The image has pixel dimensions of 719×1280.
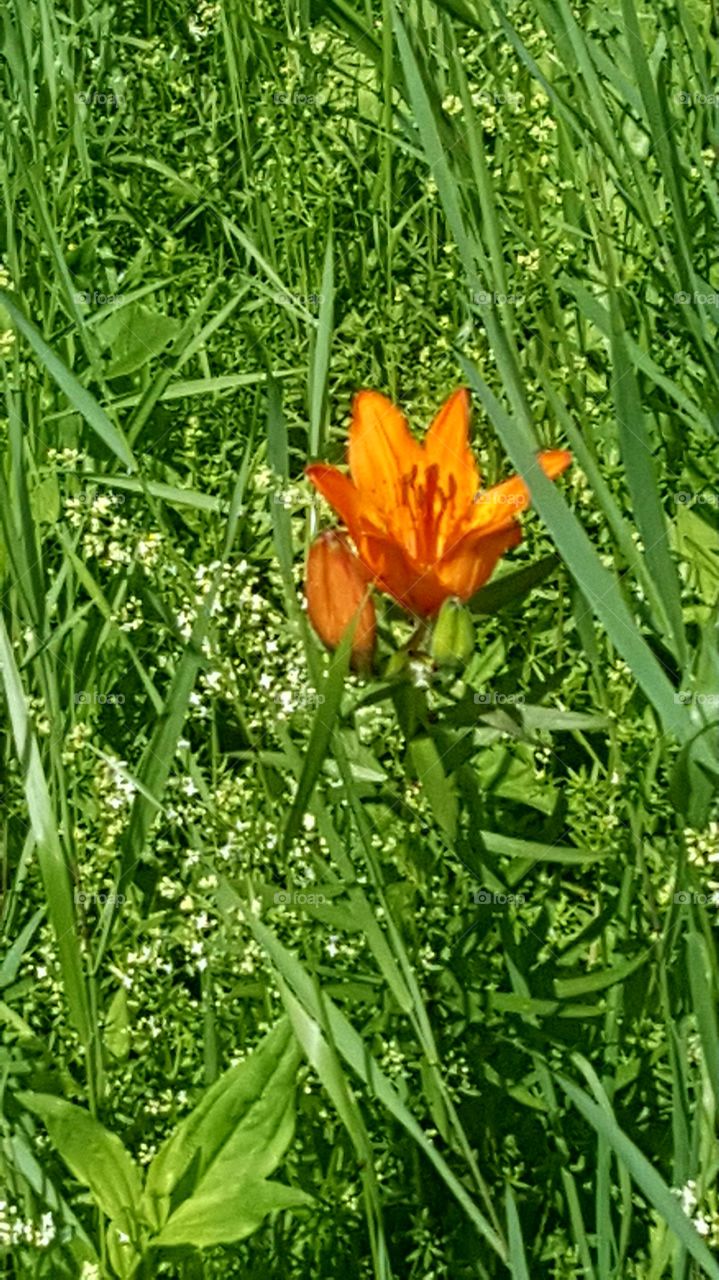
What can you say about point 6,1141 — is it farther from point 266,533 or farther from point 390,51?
point 390,51

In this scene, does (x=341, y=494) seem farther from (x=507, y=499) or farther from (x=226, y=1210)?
(x=226, y=1210)

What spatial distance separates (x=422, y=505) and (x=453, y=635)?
0.17 meters

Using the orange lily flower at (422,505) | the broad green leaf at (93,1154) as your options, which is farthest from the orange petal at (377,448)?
the broad green leaf at (93,1154)

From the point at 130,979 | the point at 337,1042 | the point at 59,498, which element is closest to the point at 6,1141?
the point at 130,979

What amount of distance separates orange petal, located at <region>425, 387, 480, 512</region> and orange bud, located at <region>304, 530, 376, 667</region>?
15 centimetres

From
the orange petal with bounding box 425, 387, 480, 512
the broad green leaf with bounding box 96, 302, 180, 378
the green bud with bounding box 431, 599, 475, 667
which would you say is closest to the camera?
the green bud with bounding box 431, 599, 475, 667

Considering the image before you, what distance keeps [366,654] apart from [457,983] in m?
0.30

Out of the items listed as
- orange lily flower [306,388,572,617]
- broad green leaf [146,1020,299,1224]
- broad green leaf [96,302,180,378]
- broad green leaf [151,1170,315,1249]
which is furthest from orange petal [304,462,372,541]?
broad green leaf [96,302,180,378]

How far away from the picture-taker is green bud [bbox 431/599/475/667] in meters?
1.37

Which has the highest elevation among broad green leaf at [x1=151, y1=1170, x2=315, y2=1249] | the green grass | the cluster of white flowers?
the green grass

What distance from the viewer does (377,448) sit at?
60.5 inches

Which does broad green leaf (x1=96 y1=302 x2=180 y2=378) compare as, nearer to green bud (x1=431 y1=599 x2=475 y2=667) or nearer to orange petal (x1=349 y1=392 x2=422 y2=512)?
orange petal (x1=349 y1=392 x2=422 y2=512)

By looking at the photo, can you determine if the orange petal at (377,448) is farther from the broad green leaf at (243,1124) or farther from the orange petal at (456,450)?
the broad green leaf at (243,1124)

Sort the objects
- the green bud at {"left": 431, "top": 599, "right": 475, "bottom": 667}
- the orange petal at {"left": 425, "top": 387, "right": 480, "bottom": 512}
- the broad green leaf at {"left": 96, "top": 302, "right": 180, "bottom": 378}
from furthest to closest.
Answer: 1. the broad green leaf at {"left": 96, "top": 302, "right": 180, "bottom": 378}
2. the orange petal at {"left": 425, "top": 387, "right": 480, "bottom": 512}
3. the green bud at {"left": 431, "top": 599, "right": 475, "bottom": 667}
